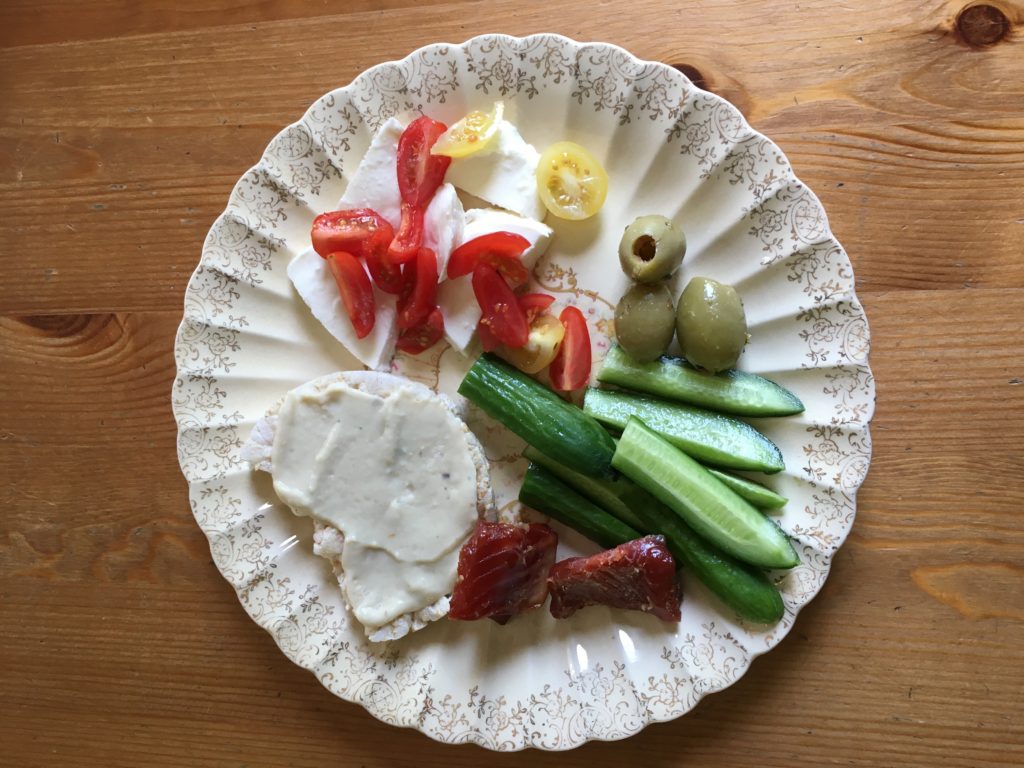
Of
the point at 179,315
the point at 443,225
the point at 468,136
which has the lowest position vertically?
the point at 179,315

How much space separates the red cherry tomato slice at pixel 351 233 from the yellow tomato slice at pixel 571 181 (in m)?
0.60

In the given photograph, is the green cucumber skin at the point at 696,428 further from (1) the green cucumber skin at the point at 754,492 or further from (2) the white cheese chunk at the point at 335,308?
(2) the white cheese chunk at the point at 335,308

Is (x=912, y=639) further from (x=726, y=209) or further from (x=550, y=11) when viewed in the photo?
(x=550, y=11)

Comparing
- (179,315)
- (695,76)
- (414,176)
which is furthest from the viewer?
(179,315)

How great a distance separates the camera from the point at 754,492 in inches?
92.4

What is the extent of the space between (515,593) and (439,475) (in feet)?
1.59

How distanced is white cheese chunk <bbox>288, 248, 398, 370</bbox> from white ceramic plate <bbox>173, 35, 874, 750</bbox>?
0.35 feet

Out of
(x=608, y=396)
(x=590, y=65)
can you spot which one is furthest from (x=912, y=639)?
(x=590, y=65)

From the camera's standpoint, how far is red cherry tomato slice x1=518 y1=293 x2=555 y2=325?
2492mm

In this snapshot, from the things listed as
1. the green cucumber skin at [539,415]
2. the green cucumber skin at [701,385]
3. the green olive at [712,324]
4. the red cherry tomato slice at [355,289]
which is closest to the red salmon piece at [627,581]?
the green cucumber skin at [539,415]

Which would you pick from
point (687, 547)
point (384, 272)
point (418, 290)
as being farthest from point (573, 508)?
point (384, 272)

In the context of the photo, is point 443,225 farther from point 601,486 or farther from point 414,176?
point 601,486

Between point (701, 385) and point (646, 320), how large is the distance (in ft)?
1.02

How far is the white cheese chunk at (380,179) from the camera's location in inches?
97.4
